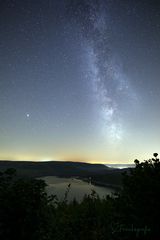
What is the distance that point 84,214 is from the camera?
43.5 ft

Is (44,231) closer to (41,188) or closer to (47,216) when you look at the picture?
(47,216)

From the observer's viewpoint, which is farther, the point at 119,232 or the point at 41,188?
the point at 119,232

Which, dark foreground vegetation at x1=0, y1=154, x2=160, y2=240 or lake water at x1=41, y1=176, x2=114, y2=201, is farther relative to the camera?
lake water at x1=41, y1=176, x2=114, y2=201

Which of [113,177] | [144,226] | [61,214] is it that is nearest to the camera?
[144,226]

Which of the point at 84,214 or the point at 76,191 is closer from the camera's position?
the point at 84,214

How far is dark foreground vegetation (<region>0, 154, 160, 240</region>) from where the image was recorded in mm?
8359

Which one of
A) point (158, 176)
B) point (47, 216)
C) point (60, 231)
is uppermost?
point (158, 176)

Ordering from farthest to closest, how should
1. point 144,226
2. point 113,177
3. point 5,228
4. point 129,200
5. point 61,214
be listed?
point 113,177 → point 61,214 → point 129,200 → point 144,226 → point 5,228

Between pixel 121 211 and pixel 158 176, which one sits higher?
pixel 158 176

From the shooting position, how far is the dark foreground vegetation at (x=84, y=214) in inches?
329

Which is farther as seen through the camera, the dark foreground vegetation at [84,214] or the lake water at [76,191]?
the lake water at [76,191]

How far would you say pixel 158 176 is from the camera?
1229 cm

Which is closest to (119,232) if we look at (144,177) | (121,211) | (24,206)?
(121,211)

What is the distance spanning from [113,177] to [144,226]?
15783 cm
